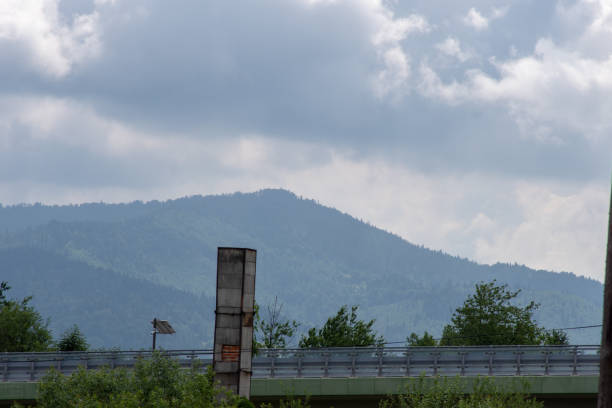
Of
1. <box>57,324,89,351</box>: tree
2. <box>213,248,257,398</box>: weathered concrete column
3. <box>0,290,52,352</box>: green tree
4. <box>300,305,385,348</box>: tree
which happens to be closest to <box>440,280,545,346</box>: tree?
<box>300,305,385,348</box>: tree

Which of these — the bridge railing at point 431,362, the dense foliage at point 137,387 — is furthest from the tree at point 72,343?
the dense foliage at point 137,387

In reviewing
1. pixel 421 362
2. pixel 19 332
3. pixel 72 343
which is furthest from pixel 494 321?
pixel 421 362

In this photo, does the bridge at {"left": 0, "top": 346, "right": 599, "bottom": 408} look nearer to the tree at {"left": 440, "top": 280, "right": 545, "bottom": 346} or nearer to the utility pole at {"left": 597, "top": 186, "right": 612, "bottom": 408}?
the utility pole at {"left": 597, "top": 186, "right": 612, "bottom": 408}

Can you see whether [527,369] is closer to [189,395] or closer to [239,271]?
[239,271]

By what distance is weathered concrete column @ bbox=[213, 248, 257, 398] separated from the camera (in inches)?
1259

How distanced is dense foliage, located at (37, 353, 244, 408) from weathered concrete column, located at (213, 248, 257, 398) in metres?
0.84

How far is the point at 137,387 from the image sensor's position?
32812 millimetres

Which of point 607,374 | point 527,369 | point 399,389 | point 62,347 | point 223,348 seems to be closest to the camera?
point 607,374

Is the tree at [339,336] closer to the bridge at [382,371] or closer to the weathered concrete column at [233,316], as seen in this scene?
the bridge at [382,371]

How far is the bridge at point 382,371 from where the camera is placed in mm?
42906

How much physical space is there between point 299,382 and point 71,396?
12.9 meters

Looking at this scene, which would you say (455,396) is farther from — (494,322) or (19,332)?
(19,332)

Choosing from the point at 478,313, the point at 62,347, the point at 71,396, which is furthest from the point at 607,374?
the point at 478,313

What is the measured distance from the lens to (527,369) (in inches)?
1751
